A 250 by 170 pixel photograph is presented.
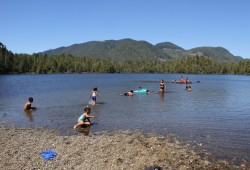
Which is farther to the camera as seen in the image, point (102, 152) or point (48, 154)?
point (102, 152)

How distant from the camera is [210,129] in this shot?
25.3 m

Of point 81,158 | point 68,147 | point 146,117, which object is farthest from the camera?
point 146,117

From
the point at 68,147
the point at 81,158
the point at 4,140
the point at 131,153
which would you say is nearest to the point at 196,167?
the point at 131,153

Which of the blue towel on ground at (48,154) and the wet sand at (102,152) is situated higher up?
the blue towel on ground at (48,154)

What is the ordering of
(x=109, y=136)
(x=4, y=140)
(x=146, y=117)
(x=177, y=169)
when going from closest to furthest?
(x=177, y=169)
(x=4, y=140)
(x=109, y=136)
(x=146, y=117)

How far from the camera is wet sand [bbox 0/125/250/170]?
15719 mm

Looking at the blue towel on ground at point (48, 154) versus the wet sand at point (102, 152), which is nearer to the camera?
the wet sand at point (102, 152)

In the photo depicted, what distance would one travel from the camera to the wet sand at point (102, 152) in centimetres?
1572

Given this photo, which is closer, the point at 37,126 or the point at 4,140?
the point at 4,140

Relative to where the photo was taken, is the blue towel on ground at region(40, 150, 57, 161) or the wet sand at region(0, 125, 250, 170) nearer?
the wet sand at region(0, 125, 250, 170)

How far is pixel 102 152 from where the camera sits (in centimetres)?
1778

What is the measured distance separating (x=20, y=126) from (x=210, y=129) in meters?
16.9

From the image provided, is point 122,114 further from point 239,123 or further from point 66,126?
point 239,123

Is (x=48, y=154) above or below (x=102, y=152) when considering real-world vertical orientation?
above
